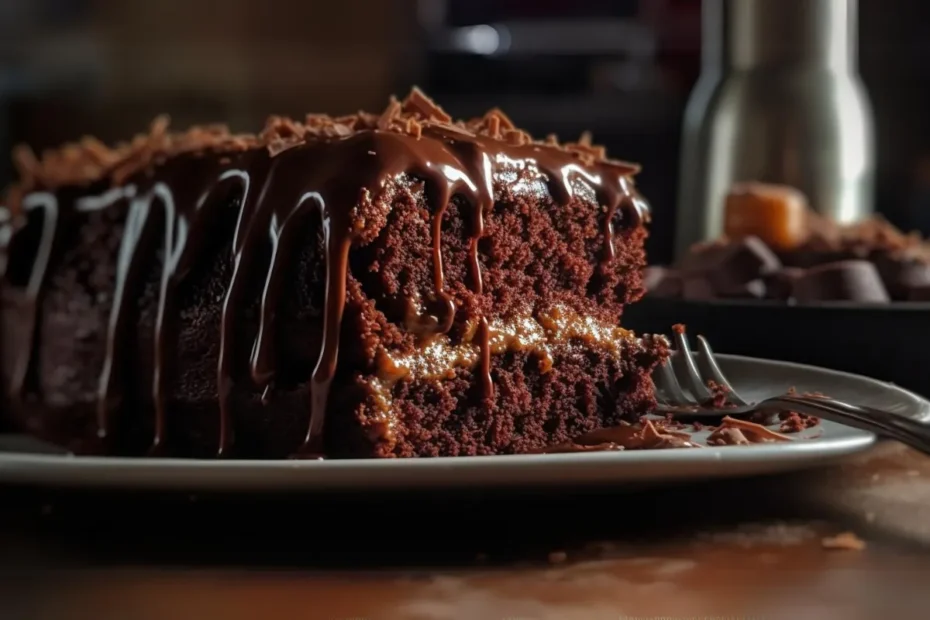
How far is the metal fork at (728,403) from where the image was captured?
976 millimetres

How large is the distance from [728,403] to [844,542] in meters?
0.34

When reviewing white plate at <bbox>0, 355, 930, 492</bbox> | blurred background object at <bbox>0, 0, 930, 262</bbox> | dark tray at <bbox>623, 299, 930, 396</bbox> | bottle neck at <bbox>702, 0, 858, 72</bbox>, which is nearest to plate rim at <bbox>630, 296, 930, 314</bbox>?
dark tray at <bbox>623, 299, 930, 396</bbox>

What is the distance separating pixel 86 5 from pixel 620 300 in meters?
4.15

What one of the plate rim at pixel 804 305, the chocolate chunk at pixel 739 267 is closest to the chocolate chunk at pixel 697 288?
the chocolate chunk at pixel 739 267

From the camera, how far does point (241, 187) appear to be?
1143 millimetres

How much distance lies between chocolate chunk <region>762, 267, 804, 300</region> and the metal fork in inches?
17.1

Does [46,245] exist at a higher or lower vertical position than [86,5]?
lower

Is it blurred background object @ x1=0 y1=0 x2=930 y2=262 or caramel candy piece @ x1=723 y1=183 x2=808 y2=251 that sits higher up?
blurred background object @ x1=0 y1=0 x2=930 y2=262

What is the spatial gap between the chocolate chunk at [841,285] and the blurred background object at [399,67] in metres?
2.99

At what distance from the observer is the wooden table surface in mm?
788

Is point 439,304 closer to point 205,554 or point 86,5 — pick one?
point 205,554

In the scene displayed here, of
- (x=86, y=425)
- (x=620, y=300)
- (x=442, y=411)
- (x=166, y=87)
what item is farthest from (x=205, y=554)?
(x=166, y=87)

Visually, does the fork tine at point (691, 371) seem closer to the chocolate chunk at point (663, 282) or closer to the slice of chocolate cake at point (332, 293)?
the slice of chocolate cake at point (332, 293)

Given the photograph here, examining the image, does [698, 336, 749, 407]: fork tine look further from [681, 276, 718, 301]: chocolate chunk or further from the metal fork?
[681, 276, 718, 301]: chocolate chunk
